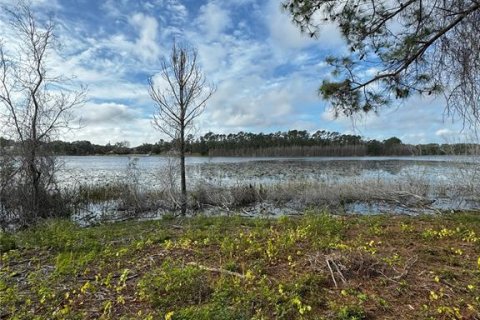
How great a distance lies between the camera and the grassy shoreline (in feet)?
9.29

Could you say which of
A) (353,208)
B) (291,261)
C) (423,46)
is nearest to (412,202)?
(353,208)

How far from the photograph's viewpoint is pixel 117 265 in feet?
13.4

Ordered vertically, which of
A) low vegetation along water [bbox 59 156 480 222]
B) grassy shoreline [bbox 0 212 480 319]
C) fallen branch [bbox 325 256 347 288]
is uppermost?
fallen branch [bbox 325 256 347 288]

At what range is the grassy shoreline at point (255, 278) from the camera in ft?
9.29

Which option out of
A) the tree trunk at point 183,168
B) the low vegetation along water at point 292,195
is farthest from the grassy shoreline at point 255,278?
the tree trunk at point 183,168

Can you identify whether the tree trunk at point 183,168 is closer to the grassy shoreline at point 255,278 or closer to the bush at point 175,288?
the grassy shoreline at point 255,278

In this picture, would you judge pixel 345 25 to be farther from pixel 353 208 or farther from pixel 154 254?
pixel 353 208

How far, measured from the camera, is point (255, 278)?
3.42 meters

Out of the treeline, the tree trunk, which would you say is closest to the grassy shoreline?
the tree trunk

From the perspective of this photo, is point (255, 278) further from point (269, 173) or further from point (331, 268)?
point (269, 173)

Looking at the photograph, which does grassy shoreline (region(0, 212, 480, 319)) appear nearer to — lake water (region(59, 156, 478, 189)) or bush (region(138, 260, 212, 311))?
bush (region(138, 260, 212, 311))

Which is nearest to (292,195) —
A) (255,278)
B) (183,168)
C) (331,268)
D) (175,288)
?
(183,168)

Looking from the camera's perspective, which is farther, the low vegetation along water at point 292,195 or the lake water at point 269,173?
the lake water at point 269,173

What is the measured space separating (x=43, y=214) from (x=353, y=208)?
35.7ft
